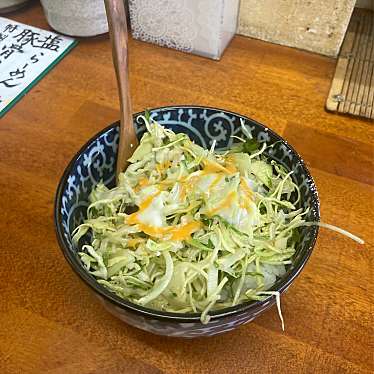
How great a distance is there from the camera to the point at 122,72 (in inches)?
25.8

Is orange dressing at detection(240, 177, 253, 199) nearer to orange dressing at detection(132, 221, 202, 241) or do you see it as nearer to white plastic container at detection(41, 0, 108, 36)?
orange dressing at detection(132, 221, 202, 241)

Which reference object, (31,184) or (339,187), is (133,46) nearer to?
(31,184)

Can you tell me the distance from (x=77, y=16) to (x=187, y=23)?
0.73 feet

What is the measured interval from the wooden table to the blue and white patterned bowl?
0.09 m

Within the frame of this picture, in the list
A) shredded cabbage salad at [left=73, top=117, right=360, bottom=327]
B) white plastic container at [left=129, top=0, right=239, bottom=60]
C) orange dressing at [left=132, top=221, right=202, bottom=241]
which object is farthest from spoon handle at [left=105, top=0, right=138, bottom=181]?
white plastic container at [left=129, top=0, right=239, bottom=60]

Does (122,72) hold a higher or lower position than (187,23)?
higher

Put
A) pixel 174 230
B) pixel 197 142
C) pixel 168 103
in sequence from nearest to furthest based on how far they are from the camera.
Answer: pixel 174 230 → pixel 197 142 → pixel 168 103

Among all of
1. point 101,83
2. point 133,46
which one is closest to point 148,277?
point 101,83

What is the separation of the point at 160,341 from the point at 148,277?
10 centimetres

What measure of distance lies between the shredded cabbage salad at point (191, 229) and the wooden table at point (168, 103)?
88 mm

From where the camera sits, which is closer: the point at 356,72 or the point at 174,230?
the point at 174,230

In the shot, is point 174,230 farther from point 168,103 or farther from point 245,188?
point 168,103

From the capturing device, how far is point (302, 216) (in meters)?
0.63

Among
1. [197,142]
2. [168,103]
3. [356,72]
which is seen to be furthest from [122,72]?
[356,72]
